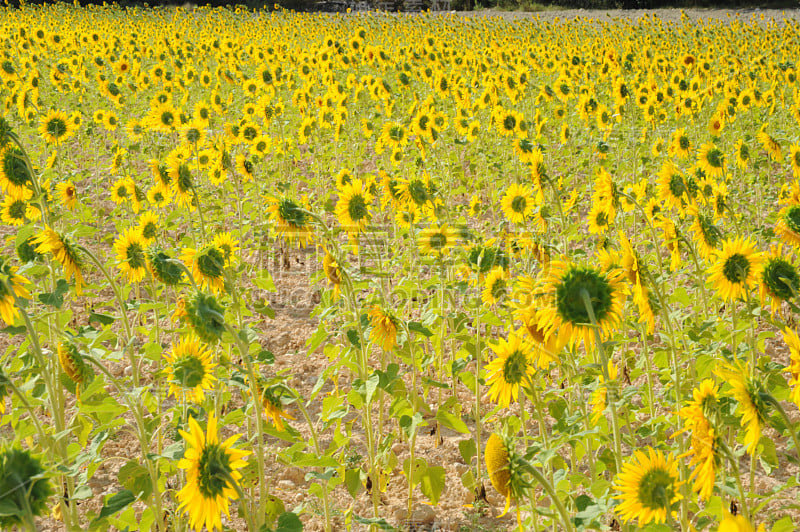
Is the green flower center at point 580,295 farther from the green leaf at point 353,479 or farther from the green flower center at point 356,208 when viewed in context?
the green flower center at point 356,208

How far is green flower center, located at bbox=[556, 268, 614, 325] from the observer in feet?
4.49

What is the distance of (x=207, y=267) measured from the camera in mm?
2207

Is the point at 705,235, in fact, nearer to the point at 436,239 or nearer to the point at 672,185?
the point at 672,185

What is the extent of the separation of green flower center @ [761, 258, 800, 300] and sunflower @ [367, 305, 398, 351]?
3.61 feet

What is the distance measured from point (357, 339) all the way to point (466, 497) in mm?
773

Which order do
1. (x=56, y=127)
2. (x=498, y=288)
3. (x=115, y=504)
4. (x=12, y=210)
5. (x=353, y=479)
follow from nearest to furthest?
(x=115, y=504)
(x=353, y=479)
(x=498, y=288)
(x=12, y=210)
(x=56, y=127)

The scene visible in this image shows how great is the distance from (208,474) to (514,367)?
2.49 ft

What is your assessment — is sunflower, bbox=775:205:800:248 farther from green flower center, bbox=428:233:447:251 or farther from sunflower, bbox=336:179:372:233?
sunflower, bbox=336:179:372:233

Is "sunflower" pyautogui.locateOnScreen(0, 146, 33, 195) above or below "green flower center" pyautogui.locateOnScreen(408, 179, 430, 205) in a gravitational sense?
above

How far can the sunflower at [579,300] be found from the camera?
1.37 m

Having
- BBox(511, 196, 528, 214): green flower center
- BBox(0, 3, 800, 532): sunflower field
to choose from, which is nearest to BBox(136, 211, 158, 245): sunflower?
BBox(0, 3, 800, 532): sunflower field

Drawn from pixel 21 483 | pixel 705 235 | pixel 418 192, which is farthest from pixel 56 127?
pixel 705 235

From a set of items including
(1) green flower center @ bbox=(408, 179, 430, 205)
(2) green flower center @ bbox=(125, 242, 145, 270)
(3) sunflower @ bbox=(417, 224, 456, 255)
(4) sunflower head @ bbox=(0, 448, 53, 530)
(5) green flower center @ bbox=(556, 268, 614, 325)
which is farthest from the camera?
(1) green flower center @ bbox=(408, 179, 430, 205)

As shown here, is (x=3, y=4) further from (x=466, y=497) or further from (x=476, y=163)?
(x=466, y=497)
